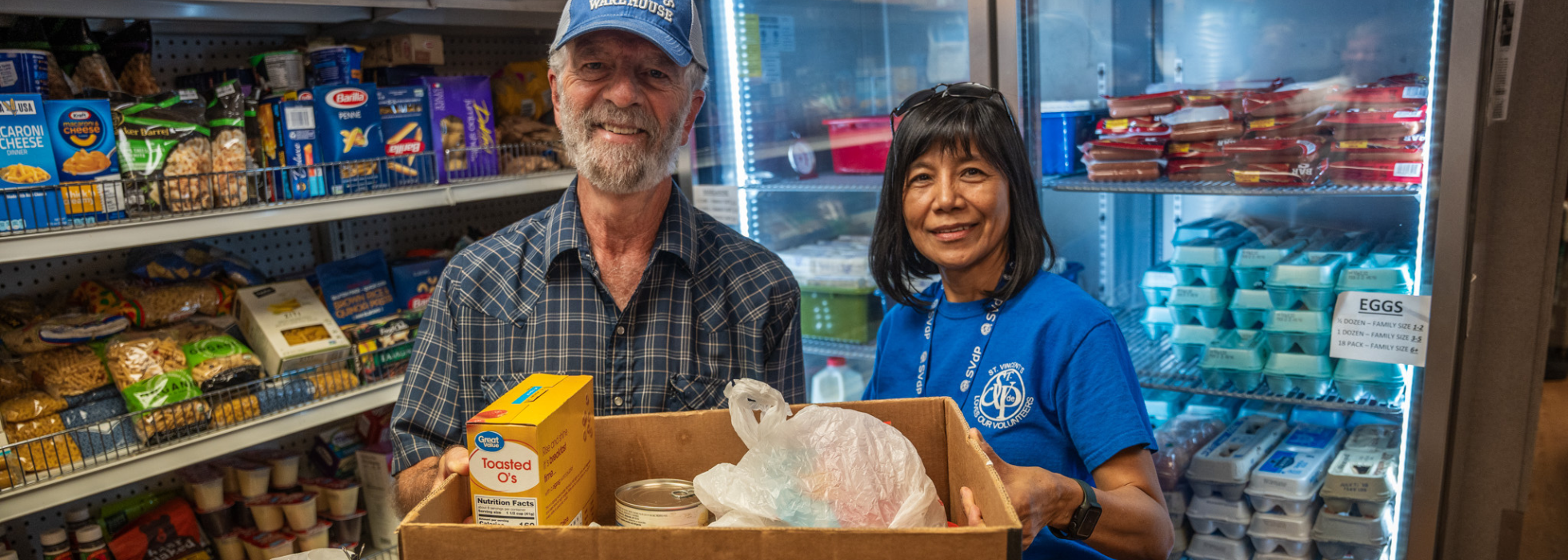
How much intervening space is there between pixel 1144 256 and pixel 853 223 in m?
0.98

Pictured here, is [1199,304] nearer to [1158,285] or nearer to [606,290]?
[1158,285]

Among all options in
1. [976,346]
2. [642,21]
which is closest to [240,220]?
[642,21]

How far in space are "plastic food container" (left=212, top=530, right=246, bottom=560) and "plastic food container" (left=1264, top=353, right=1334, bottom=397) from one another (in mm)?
2561

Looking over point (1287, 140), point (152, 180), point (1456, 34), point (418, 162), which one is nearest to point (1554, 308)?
point (1287, 140)

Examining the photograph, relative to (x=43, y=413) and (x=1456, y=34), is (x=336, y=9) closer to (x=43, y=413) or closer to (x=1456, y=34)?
(x=43, y=413)

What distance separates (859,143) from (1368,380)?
1517 millimetres

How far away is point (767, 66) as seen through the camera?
3.00m

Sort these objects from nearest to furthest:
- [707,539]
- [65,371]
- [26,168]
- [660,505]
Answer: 1. [707,539]
2. [660,505]
3. [26,168]
4. [65,371]

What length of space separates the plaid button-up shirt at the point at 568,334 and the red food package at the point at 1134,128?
4.21ft

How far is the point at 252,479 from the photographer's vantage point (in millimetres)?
2301

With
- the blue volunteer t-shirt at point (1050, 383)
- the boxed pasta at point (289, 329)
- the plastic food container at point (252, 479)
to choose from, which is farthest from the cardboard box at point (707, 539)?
the plastic food container at point (252, 479)

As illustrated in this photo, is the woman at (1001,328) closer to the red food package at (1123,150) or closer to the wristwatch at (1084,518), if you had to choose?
the wristwatch at (1084,518)

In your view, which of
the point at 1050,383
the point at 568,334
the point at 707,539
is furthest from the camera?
the point at 568,334

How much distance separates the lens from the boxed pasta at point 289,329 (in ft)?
7.02
